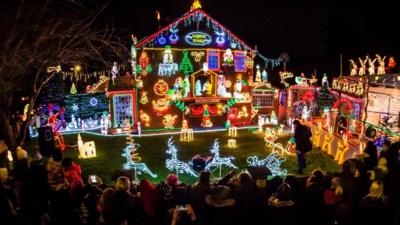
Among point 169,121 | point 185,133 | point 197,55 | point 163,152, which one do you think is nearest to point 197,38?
point 197,55

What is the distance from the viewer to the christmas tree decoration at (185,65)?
20266mm

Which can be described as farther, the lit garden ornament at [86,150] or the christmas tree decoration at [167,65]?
the christmas tree decoration at [167,65]

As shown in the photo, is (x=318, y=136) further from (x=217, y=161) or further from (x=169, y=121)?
(x=169, y=121)

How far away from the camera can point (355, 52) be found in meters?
39.0

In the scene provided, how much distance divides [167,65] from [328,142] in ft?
32.5

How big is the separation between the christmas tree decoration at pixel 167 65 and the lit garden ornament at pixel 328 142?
9409 millimetres

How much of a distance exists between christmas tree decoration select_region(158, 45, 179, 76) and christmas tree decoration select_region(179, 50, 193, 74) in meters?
0.36

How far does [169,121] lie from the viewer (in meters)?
20.6

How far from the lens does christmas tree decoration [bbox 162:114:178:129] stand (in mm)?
20594

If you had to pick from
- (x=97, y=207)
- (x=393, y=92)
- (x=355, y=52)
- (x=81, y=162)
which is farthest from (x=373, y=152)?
(x=355, y=52)

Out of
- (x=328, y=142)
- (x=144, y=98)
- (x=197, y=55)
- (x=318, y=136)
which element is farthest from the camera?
(x=197, y=55)

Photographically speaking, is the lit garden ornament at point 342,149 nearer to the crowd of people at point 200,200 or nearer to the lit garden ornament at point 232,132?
the crowd of people at point 200,200

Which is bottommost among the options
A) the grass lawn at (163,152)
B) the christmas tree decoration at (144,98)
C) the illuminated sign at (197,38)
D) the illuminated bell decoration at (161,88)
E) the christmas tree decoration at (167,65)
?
the grass lawn at (163,152)

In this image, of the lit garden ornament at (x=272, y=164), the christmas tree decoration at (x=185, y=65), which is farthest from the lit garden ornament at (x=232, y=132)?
the lit garden ornament at (x=272, y=164)
